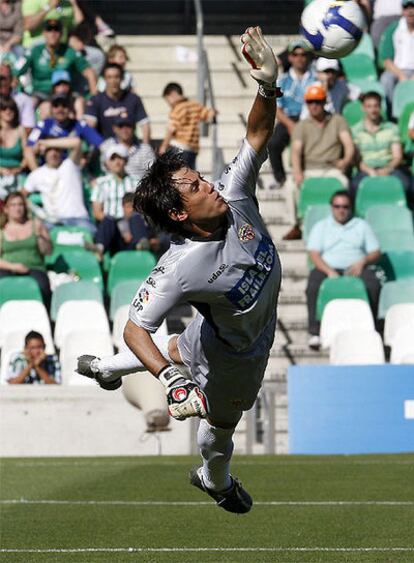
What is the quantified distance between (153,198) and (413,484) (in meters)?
5.74

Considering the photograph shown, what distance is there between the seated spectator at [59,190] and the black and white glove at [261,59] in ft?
36.5

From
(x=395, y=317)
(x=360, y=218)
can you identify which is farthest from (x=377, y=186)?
(x=395, y=317)

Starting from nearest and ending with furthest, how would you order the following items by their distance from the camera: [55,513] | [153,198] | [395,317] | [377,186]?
[153,198] < [55,513] < [395,317] < [377,186]

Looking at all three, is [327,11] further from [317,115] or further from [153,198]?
[317,115]

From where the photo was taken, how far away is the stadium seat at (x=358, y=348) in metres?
16.2

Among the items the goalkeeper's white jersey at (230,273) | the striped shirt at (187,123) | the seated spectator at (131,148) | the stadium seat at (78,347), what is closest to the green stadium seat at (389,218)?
the striped shirt at (187,123)

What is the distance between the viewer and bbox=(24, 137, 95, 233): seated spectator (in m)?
18.2

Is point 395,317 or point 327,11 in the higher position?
point 327,11

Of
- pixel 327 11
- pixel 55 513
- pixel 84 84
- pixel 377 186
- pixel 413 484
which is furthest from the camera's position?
pixel 84 84

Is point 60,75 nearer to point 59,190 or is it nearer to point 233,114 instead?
point 59,190

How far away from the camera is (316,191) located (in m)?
18.4

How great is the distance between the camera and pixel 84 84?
20.6 m

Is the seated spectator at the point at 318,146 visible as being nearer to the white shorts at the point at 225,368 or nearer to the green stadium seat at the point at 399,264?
the green stadium seat at the point at 399,264

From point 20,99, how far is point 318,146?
4152mm
